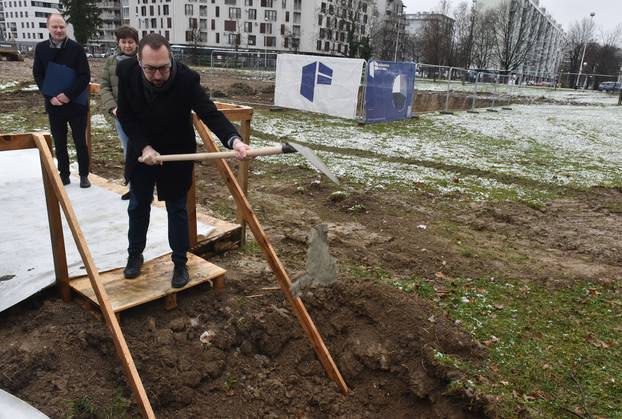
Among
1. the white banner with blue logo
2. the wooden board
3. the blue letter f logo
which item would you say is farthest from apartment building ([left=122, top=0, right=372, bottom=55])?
the wooden board

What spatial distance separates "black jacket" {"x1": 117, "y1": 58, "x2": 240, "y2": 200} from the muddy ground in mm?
1113

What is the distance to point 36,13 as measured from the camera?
344 ft

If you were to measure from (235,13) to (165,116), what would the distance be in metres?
91.4

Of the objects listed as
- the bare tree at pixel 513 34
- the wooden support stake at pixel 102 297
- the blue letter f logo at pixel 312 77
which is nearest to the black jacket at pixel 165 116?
the wooden support stake at pixel 102 297

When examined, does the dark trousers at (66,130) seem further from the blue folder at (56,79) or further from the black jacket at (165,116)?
the black jacket at (165,116)

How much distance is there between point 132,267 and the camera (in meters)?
3.57

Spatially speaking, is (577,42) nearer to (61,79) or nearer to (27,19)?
(61,79)

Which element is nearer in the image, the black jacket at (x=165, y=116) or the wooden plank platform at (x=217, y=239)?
the black jacket at (x=165, y=116)

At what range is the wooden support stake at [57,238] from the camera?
3.11 meters

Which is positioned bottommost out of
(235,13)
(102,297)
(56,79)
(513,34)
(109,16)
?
(102,297)

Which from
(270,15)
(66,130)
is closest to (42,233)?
(66,130)

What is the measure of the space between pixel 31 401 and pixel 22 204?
2881mm

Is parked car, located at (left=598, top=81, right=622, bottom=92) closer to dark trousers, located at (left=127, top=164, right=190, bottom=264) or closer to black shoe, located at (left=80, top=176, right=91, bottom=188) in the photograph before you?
black shoe, located at (left=80, top=176, right=91, bottom=188)

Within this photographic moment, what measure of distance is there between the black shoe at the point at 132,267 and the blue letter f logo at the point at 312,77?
12.4 m
